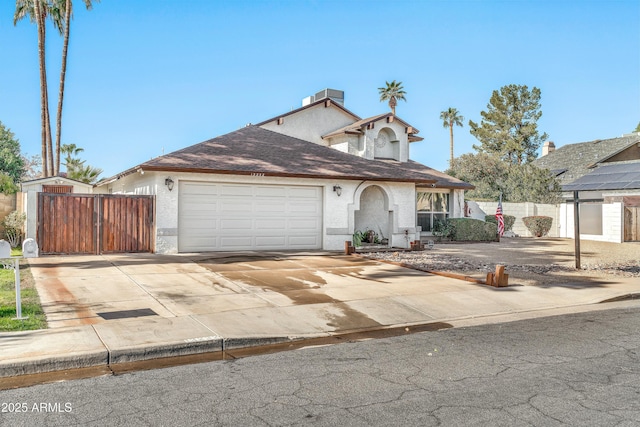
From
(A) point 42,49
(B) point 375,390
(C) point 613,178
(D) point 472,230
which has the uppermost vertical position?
(A) point 42,49

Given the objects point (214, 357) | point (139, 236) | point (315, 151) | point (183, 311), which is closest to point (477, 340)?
point (214, 357)

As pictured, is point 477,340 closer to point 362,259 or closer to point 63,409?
point 63,409

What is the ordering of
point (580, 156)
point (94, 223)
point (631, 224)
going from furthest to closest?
point (580, 156), point (631, 224), point (94, 223)

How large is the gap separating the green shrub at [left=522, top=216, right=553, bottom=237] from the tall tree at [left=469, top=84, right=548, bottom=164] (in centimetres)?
2626

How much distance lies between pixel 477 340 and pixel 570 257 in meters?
13.2

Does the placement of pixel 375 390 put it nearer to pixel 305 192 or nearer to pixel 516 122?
pixel 305 192

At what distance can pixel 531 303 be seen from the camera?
35.1 ft

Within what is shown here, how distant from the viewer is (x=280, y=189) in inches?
761

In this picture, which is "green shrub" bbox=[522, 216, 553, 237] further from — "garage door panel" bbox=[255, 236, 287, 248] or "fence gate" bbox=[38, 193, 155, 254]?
"fence gate" bbox=[38, 193, 155, 254]

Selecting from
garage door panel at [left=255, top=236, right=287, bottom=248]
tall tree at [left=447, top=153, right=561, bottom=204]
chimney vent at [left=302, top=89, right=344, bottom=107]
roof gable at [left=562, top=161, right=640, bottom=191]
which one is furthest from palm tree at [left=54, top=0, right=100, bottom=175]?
roof gable at [left=562, top=161, right=640, bottom=191]

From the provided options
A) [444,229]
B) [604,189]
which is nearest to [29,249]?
[444,229]

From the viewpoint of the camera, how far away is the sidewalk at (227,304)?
22.7ft

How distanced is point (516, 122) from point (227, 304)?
52.1 m

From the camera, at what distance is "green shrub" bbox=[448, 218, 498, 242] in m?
25.9
